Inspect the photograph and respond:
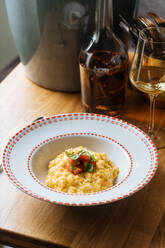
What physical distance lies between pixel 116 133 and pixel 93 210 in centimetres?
25

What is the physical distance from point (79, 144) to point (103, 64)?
0.28 metres

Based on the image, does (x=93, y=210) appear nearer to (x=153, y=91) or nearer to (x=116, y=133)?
(x=116, y=133)

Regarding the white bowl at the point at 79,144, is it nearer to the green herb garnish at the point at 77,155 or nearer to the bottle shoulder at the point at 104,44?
the green herb garnish at the point at 77,155

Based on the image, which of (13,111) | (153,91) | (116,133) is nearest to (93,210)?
(116,133)

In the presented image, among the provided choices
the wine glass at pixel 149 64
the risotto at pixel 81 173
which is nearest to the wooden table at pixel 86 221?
the risotto at pixel 81 173

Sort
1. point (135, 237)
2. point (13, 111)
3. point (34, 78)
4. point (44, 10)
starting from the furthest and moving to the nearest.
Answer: point (34, 78)
point (13, 111)
point (44, 10)
point (135, 237)

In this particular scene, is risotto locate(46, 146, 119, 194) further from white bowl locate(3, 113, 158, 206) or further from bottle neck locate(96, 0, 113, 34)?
bottle neck locate(96, 0, 113, 34)

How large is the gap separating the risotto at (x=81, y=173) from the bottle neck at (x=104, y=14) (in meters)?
0.40

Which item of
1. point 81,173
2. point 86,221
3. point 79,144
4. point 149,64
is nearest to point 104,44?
point 149,64

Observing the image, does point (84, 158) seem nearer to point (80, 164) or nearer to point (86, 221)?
point (80, 164)

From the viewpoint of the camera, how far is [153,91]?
104 centimetres

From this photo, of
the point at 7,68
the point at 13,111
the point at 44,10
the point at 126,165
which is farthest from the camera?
the point at 7,68

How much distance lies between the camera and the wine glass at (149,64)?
1004 mm

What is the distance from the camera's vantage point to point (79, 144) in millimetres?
1059
